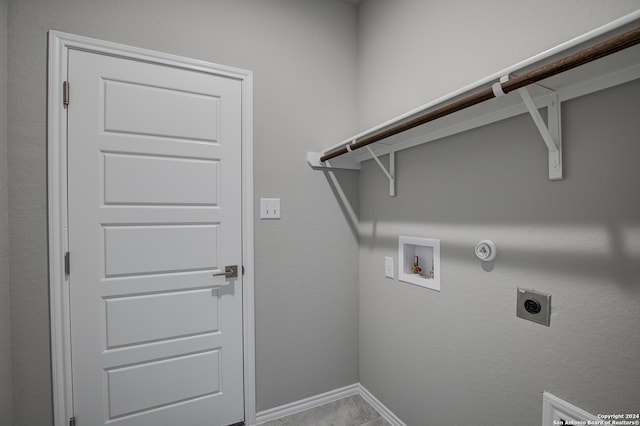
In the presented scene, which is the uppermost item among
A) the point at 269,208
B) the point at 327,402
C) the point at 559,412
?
the point at 269,208

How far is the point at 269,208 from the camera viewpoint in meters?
1.70

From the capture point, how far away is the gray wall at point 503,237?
849mm

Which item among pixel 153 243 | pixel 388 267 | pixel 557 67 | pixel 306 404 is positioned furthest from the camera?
pixel 306 404

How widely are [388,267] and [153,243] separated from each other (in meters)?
1.28

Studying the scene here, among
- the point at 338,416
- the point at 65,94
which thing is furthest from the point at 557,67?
the point at 338,416

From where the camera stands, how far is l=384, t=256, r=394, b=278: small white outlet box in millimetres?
1671

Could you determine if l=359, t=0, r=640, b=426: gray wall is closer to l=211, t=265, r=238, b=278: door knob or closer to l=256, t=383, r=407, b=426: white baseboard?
l=256, t=383, r=407, b=426: white baseboard

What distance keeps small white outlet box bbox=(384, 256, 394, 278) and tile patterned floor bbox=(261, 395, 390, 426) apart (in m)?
0.86

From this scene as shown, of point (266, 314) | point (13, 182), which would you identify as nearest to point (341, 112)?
point (266, 314)

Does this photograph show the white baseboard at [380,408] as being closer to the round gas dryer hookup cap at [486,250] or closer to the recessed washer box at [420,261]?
the recessed washer box at [420,261]

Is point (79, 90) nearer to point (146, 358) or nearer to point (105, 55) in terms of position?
point (105, 55)

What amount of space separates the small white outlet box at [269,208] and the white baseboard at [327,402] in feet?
3.78

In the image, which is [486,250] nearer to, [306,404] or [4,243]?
[306,404]

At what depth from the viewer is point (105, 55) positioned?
1366 millimetres
